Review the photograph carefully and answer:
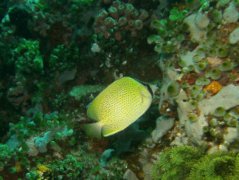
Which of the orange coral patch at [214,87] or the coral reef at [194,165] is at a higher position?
the orange coral patch at [214,87]

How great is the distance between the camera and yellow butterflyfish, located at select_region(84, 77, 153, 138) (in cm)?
280

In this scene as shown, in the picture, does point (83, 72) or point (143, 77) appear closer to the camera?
point (143, 77)

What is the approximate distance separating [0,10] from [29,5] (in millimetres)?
1638

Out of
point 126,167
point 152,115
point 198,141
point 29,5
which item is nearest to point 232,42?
point 198,141

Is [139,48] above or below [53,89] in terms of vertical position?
above

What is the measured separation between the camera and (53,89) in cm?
593

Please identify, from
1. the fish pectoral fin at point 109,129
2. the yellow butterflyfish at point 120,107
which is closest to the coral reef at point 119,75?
the yellow butterflyfish at point 120,107

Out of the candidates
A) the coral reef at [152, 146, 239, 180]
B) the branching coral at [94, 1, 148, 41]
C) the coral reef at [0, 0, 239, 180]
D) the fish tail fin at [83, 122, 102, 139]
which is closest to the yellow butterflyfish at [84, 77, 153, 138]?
the fish tail fin at [83, 122, 102, 139]

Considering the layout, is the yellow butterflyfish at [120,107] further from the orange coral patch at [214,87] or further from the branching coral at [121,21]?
the branching coral at [121,21]

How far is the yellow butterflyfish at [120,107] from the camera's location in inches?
→ 110

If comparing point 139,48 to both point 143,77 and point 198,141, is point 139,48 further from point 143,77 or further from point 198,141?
point 198,141

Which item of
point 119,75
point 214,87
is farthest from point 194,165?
point 119,75

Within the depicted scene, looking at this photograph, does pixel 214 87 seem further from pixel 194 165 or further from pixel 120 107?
pixel 120 107

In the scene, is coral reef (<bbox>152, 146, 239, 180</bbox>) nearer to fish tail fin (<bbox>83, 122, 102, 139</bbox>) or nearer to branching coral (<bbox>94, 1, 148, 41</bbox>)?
fish tail fin (<bbox>83, 122, 102, 139</bbox>)
